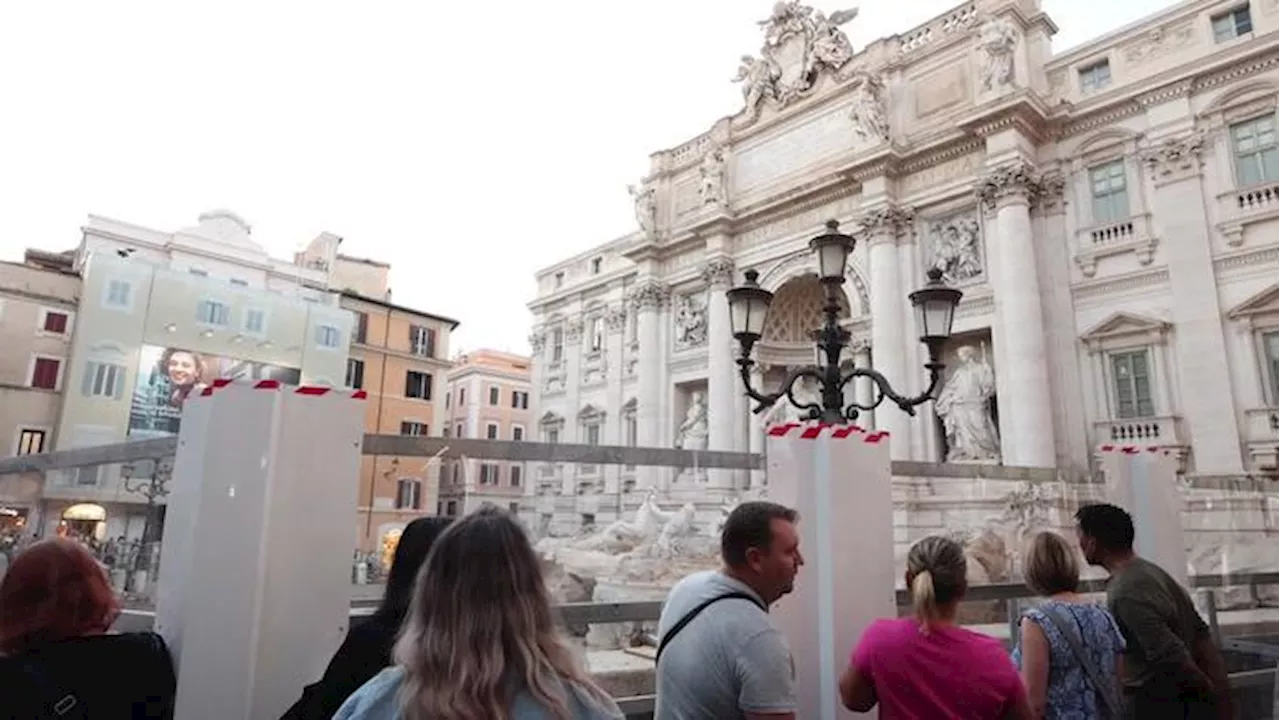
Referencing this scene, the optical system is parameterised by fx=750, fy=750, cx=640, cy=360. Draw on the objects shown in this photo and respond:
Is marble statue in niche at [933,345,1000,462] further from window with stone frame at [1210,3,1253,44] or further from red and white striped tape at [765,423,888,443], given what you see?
red and white striped tape at [765,423,888,443]

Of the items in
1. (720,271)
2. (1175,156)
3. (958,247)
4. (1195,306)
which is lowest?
(1195,306)

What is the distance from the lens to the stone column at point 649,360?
22.9 metres

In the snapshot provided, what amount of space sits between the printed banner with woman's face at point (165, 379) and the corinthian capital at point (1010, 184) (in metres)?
23.8

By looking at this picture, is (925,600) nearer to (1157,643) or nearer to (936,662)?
(936,662)

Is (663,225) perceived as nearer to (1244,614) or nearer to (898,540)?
(898,540)

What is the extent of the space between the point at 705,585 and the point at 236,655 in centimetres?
174

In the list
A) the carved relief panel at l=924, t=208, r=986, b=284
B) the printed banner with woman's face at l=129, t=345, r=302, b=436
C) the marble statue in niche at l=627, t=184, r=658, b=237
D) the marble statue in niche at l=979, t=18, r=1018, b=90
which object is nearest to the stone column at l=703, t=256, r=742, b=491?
the marble statue in niche at l=627, t=184, r=658, b=237

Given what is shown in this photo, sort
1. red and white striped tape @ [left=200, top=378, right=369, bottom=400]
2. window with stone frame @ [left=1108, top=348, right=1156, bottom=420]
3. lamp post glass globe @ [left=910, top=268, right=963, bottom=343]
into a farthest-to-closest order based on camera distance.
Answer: window with stone frame @ [left=1108, top=348, right=1156, bottom=420] < lamp post glass globe @ [left=910, top=268, right=963, bottom=343] < red and white striped tape @ [left=200, top=378, right=369, bottom=400]

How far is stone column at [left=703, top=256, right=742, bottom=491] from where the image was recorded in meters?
20.5

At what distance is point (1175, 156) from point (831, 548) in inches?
586

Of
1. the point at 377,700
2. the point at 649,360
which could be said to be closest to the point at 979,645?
the point at 377,700

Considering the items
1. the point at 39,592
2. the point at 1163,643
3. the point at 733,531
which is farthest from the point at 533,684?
the point at 1163,643

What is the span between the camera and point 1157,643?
318 cm

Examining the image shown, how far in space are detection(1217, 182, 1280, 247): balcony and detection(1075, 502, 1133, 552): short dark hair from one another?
Answer: 13.6 meters
